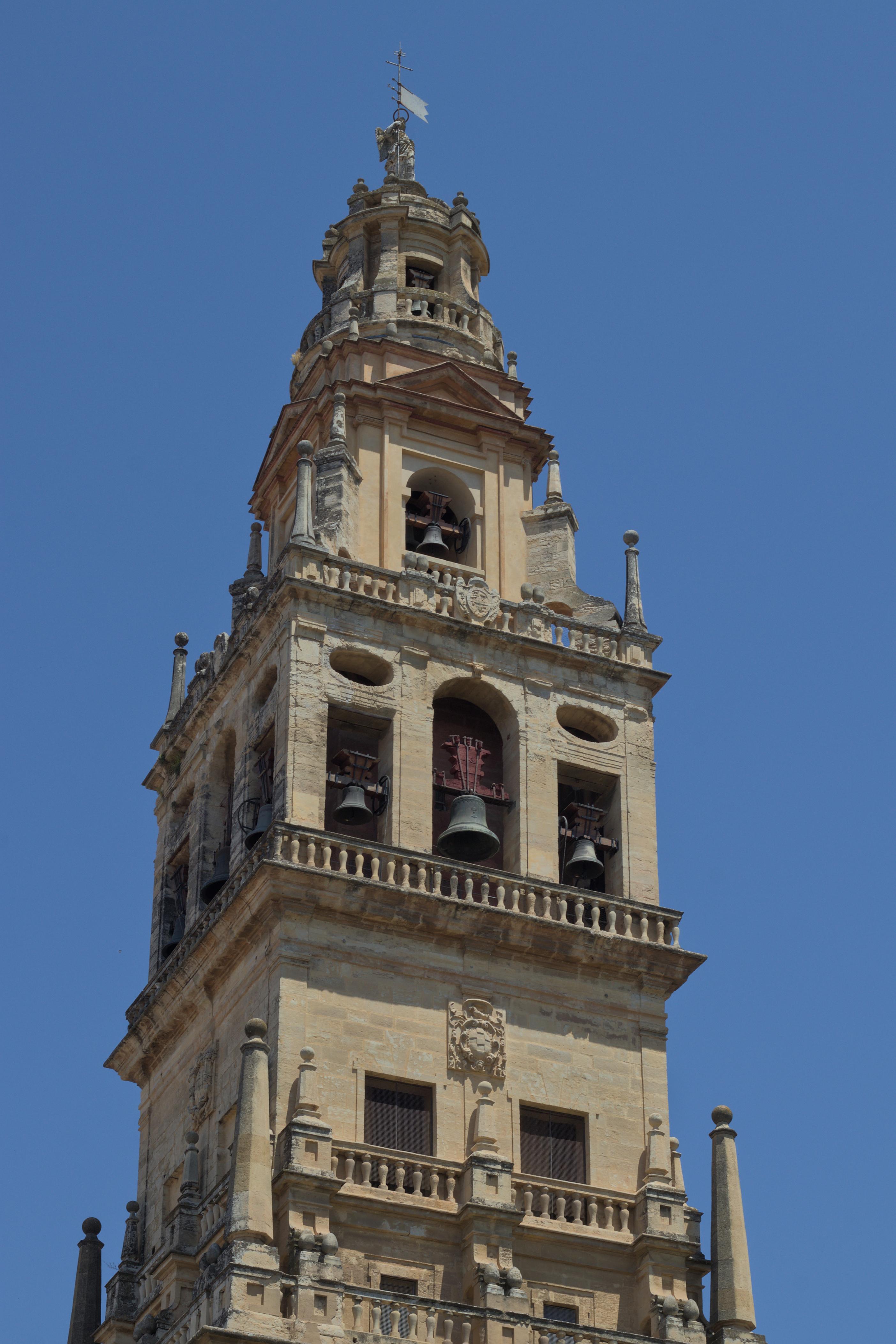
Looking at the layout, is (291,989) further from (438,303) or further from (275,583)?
(438,303)

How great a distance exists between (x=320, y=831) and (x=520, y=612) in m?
6.31

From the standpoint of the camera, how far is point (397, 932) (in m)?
41.2

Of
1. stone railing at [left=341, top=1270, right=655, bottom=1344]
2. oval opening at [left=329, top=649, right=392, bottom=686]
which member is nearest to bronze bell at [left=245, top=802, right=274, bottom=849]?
oval opening at [left=329, top=649, right=392, bottom=686]

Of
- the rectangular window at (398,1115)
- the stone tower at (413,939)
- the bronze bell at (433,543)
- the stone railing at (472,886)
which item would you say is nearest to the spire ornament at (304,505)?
the stone tower at (413,939)

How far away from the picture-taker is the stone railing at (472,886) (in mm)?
41125

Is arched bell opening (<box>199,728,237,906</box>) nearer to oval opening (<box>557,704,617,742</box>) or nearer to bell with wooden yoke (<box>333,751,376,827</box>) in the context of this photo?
bell with wooden yoke (<box>333,751,376,827</box>)

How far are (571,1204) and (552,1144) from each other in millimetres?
1108

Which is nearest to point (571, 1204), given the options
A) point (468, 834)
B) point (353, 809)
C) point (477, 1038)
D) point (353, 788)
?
point (477, 1038)

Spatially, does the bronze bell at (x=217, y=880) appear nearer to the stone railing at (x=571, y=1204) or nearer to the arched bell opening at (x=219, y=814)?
the arched bell opening at (x=219, y=814)

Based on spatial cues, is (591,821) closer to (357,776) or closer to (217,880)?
(357,776)

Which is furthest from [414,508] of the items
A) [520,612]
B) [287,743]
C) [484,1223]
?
[484,1223]

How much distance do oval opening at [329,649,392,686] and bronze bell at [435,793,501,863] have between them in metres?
2.45

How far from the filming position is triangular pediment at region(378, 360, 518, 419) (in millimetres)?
48625

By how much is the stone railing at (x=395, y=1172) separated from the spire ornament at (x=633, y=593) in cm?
1105
